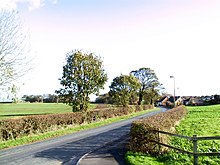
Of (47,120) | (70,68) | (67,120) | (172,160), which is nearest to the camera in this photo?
(172,160)

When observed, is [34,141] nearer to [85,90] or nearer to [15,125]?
[15,125]

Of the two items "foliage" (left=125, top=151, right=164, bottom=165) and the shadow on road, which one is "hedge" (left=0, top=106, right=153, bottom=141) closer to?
the shadow on road

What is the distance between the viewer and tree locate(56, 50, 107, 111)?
107 ft

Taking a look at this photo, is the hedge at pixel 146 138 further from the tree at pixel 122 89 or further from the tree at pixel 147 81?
the tree at pixel 147 81

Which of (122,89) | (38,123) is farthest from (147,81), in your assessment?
(38,123)

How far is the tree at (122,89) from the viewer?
53.5 m

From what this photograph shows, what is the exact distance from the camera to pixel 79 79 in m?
32.8

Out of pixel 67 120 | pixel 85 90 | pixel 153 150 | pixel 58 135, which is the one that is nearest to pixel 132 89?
pixel 85 90

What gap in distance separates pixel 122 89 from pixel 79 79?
2275 cm

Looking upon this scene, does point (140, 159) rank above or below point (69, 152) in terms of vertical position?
above

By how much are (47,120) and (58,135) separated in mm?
2318

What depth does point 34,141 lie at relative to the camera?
58.1ft

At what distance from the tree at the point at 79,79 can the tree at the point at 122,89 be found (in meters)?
19.9

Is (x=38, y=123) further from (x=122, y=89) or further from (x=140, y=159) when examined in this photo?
(x=122, y=89)
